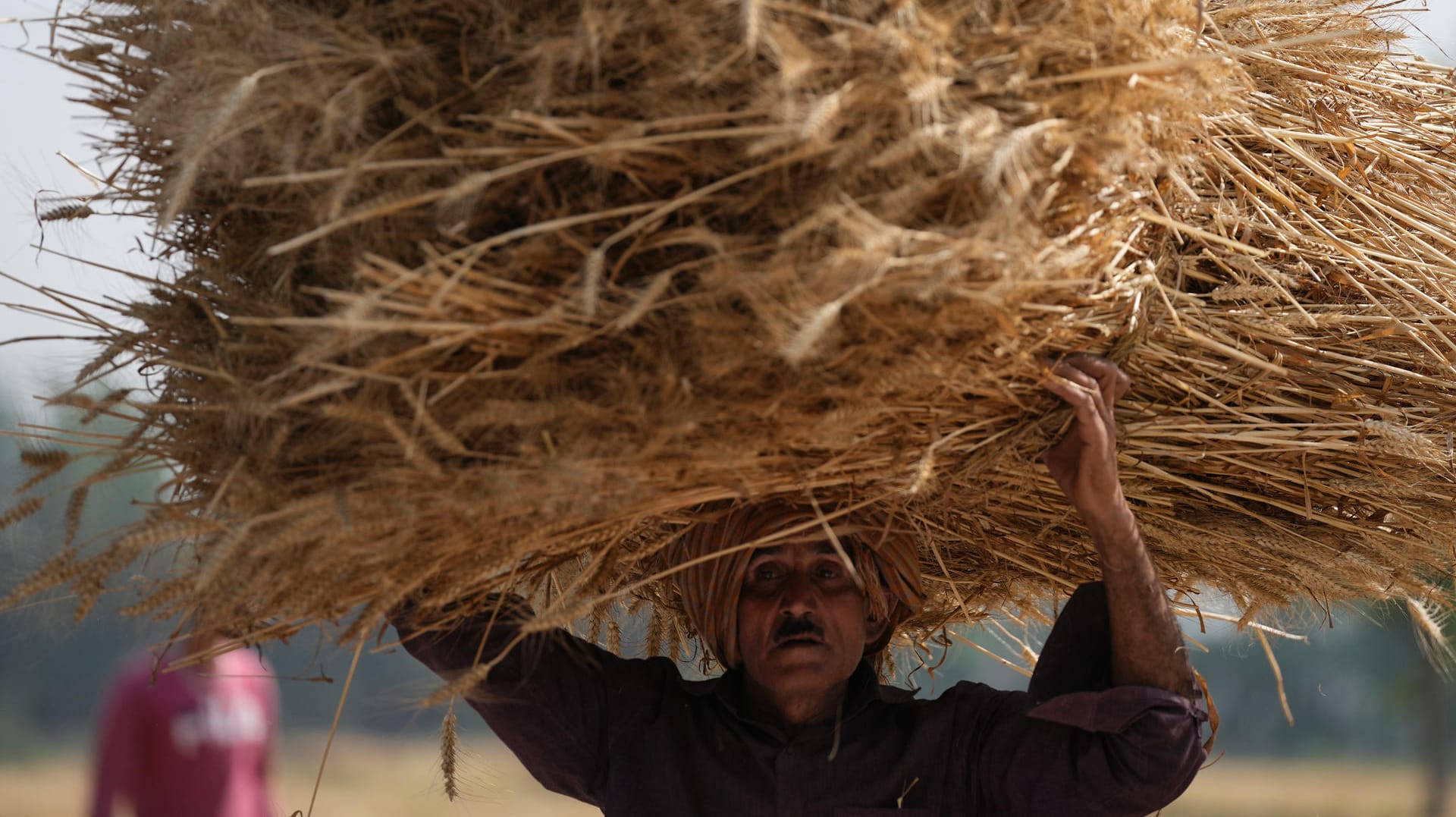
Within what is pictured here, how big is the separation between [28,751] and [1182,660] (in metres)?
21.7

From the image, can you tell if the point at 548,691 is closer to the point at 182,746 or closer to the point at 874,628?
the point at 874,628

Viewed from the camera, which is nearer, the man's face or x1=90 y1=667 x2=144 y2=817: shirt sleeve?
the man's face

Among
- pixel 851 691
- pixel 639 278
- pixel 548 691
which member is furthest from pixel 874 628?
pixel 639 278

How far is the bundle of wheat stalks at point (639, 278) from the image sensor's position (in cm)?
125

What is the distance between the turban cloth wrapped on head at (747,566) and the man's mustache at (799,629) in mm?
100

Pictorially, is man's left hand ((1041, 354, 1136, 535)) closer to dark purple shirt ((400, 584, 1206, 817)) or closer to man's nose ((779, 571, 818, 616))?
dark purple shirt ((400, 584, 1206, 817))

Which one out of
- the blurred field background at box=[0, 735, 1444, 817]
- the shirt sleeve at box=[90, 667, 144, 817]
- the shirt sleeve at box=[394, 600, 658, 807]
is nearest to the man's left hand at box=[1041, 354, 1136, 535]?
the shirt sleeve at box=[394, 600, 658, 807]

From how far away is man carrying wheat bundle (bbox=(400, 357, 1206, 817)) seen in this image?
1.74m

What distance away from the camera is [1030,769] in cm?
183

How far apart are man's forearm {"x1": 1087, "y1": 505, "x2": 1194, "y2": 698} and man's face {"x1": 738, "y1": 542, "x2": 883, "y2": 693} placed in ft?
1.35

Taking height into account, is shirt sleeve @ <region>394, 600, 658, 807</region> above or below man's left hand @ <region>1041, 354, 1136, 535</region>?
below

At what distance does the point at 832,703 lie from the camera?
6.71 ft

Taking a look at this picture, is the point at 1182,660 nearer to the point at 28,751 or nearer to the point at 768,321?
the point at 768,321

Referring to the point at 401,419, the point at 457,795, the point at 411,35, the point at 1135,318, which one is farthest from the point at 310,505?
the point at 1135,318
